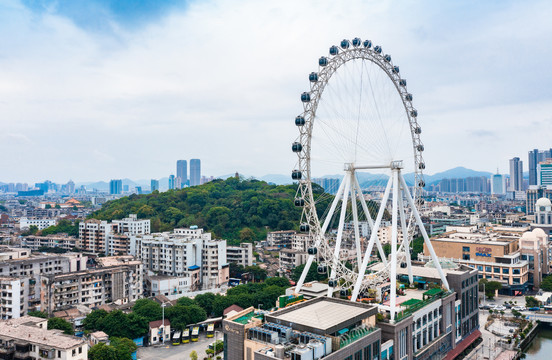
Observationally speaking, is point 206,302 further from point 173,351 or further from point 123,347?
point 123,347

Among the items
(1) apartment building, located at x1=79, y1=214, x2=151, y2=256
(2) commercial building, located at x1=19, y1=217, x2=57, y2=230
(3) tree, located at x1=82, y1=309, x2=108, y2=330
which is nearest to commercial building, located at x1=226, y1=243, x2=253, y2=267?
(1) apartment building, located at x1=79, y1=214, x2=151, y2=256

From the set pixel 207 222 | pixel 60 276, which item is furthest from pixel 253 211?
pixel 60 276

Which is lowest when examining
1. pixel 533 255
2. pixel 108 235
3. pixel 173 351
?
pixel 173 351

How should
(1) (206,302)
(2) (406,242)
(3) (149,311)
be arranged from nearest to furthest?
1. (2) (406,242)
2. (3) (149,311)
3. (1) (206,302)

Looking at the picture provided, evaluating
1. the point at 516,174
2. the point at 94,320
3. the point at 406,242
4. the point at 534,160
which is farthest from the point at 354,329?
the point at 516,174

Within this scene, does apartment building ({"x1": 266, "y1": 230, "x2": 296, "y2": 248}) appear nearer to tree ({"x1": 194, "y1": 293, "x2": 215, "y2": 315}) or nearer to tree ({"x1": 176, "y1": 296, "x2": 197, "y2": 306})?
tree ({"x1": 194, "y1": 293, "x2": 215, "y2": 315})

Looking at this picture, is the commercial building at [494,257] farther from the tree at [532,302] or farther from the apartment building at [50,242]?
the apartment building at [50,242]

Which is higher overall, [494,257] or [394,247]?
[394,247]
